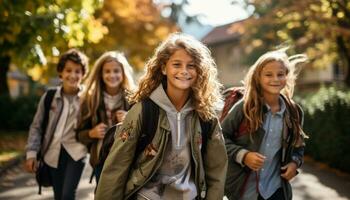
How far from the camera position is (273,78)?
14.2 feet

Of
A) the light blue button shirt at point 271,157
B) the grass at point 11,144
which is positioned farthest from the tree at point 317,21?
the light blue button shirt at point 271,157

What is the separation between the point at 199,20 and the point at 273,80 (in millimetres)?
36338

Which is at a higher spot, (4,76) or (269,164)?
(269,164)

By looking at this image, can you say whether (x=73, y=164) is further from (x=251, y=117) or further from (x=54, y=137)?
(x=251, y=117)

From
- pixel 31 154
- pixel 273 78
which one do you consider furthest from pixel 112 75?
pixel 273 78

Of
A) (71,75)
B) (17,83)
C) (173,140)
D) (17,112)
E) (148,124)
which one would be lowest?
(17,83)

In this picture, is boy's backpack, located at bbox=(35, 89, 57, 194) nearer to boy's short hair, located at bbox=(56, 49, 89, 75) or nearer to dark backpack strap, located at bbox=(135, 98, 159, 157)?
boy's short hair, located at bbox=(56, 49, 89, 75)

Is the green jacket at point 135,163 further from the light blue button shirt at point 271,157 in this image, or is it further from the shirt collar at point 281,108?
the shirt collar at point 281,108

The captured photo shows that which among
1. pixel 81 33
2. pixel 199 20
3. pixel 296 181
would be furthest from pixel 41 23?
pixel 199 20

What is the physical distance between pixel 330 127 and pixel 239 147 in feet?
22.1

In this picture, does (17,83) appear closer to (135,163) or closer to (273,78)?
(273,78)

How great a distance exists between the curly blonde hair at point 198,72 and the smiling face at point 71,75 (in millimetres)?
1824

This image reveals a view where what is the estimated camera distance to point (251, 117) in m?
4.19

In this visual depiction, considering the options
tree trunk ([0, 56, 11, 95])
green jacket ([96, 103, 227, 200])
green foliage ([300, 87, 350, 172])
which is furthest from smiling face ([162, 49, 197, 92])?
tree trunk ([0, 56, 11, 95])
